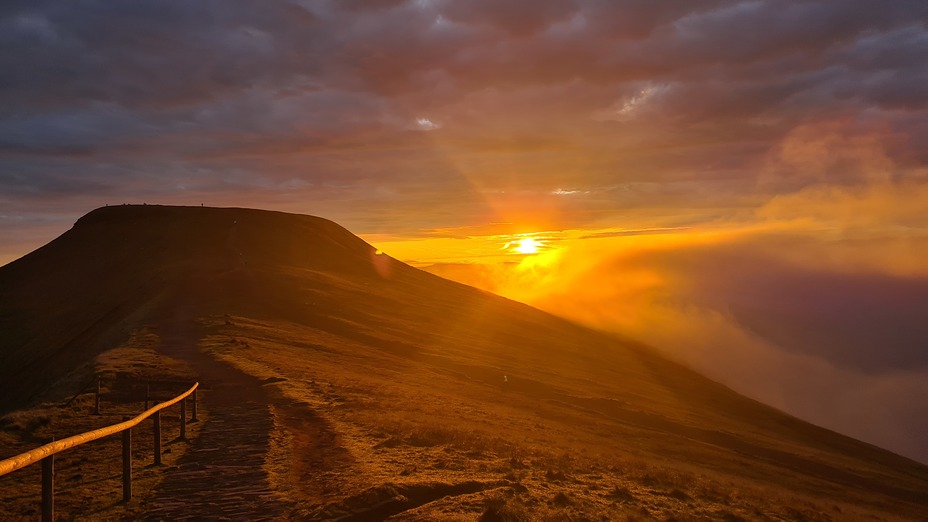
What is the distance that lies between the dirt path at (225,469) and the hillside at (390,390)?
122 mm

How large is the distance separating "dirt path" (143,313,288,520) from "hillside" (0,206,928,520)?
12cm

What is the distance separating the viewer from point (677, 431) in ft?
167

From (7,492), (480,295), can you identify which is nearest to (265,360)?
(7,492)

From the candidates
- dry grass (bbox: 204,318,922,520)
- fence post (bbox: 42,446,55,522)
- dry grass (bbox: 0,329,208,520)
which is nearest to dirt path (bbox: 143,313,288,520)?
dry grass (bbox: 0,329,208,520)

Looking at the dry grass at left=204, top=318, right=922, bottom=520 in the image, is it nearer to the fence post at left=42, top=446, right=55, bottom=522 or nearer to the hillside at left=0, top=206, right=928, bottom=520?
the hillside at left=0, top=206, right=928, bottom=520

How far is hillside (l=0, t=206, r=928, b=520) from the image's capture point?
1485 cm

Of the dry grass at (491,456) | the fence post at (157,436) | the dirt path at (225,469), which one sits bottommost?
Result: the dry grass at (491,456)

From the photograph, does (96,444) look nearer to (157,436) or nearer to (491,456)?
(157,436)

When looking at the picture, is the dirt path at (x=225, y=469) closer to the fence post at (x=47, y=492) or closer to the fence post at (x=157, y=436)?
the fence post at (x=157, y=436)

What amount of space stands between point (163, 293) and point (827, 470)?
197ft

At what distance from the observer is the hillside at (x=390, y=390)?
14.9 meters

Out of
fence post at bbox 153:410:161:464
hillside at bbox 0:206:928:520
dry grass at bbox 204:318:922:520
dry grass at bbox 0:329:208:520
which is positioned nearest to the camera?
dry grass at bbox 0:329:208:520

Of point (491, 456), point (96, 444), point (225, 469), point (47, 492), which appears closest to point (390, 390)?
point (491, 456)

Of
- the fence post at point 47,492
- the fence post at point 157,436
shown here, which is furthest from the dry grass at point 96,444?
the fence post at point 47,492
